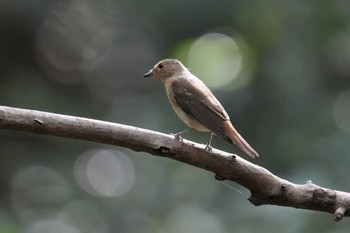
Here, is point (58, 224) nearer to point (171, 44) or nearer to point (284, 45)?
point (171, 44)

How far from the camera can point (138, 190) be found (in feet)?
23.7

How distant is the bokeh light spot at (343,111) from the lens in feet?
22.9

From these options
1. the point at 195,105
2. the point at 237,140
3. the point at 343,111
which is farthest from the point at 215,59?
the point at 237,140

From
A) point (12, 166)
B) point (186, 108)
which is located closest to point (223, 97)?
point (12, 166)

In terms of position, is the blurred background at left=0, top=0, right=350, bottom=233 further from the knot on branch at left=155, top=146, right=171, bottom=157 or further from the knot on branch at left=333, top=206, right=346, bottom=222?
the knot on branch at left=155, top=146, right=171, bottom=157

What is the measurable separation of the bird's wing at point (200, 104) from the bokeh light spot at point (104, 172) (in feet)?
11.5

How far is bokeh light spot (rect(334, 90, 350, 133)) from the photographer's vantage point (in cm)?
698

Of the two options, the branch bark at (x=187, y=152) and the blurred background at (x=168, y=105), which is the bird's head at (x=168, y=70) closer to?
the branch bark at (x=187, y=152)

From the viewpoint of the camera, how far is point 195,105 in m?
3.90

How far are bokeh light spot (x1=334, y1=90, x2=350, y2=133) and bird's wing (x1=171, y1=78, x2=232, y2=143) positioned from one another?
3.02 m

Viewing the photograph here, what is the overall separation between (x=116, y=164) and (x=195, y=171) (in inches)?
48.6

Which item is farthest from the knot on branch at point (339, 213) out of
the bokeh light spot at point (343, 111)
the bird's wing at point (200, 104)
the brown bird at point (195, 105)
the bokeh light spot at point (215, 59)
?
the bokeh light spot at point (215, 59)

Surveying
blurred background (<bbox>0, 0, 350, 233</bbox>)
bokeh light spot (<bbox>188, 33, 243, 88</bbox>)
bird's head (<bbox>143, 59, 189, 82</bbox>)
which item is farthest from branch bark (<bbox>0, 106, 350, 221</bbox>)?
bokeh light spot (<bbox>188, 33, 243, 88</bbox>)

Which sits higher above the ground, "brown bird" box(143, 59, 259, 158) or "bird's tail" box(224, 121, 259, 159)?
"brown bird" box(143, 59, 259, 158)
